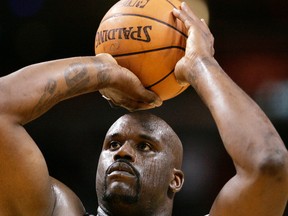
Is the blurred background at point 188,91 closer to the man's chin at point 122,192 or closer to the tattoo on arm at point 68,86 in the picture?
the man's chin at point 122,192

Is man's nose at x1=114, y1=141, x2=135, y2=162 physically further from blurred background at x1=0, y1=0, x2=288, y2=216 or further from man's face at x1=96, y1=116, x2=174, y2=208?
blurred background at x1=0, y1=0, x2=288, y2=216

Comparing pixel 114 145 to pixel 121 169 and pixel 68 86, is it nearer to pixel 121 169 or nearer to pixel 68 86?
pixel 121 169

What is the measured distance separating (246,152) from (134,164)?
0.77 meters

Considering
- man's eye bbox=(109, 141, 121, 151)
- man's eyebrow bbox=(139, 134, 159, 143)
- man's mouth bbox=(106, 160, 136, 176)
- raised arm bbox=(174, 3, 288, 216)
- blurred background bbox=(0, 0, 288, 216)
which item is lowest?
blurred background bbox=(0, 0, 288, 216)

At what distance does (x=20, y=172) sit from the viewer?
2.70 m

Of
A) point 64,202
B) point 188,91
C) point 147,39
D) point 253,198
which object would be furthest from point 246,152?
point 188,91

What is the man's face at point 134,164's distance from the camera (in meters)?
3.12


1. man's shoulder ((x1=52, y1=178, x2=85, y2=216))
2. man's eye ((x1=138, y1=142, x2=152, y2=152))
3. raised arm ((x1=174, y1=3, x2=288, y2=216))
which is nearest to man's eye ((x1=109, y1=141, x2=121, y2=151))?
man's eye ((x1=138, y1=142, x2=152, y2=152))

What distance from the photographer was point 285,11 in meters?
5.98

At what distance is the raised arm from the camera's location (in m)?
2.51

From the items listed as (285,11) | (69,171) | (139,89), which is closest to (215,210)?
(139,89)

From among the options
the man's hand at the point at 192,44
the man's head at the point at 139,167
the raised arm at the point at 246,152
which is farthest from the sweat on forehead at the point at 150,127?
the raised arm at the point at 246,152

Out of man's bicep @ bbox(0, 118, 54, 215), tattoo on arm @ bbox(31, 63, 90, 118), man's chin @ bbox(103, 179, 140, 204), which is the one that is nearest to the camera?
man's bicep @ bbox(0, 118, 54, 215)

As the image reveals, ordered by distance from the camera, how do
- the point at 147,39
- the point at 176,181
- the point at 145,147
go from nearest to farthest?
the point at 147,39 → the point at 145,147 → the point at 176,181
